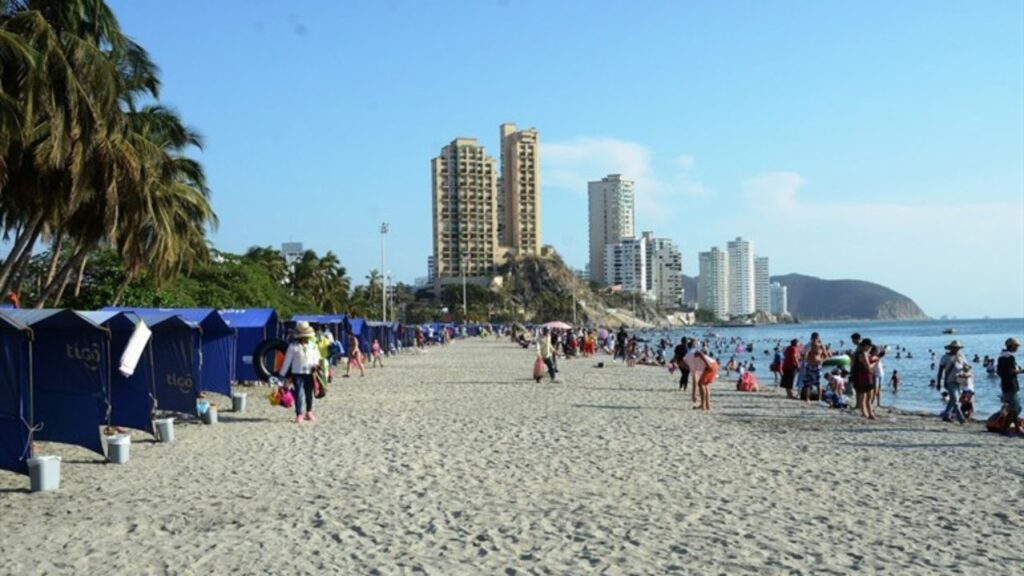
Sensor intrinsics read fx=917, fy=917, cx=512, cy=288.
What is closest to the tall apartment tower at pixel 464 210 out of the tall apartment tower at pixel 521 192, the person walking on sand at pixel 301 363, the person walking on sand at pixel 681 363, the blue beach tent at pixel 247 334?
the tall apartment tower at pixel 521 192

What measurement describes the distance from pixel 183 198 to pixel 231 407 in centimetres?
1319

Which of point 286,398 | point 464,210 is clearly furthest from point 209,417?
point 464,210

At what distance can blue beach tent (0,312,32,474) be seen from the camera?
352 inches

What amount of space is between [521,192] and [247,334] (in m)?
158

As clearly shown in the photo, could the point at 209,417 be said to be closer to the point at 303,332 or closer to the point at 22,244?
the point at 303,332

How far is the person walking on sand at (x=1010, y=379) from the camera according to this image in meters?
13.8

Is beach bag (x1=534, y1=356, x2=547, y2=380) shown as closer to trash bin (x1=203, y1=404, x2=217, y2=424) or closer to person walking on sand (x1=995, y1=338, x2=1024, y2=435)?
trash bin (x1=203, y1=404, x2=217, y2=424)

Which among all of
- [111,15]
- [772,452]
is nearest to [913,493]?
[772,452]

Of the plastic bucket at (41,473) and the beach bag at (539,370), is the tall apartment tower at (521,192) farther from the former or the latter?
the plastic bucket at (41,473)

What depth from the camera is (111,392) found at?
1279 cm

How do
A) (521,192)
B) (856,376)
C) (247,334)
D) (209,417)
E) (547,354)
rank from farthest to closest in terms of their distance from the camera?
1. (521,192)
2. (547,354)
3. (247,334)
4. (856,376)
5. (209,417)

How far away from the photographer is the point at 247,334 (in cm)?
2233

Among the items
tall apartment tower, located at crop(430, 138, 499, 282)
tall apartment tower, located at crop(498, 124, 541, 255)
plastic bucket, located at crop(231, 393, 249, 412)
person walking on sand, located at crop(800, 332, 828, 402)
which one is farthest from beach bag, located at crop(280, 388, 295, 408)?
tall apartment tower, located at crop(498, 124, 541, 255)

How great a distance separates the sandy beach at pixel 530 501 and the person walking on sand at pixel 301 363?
2.36 ft
